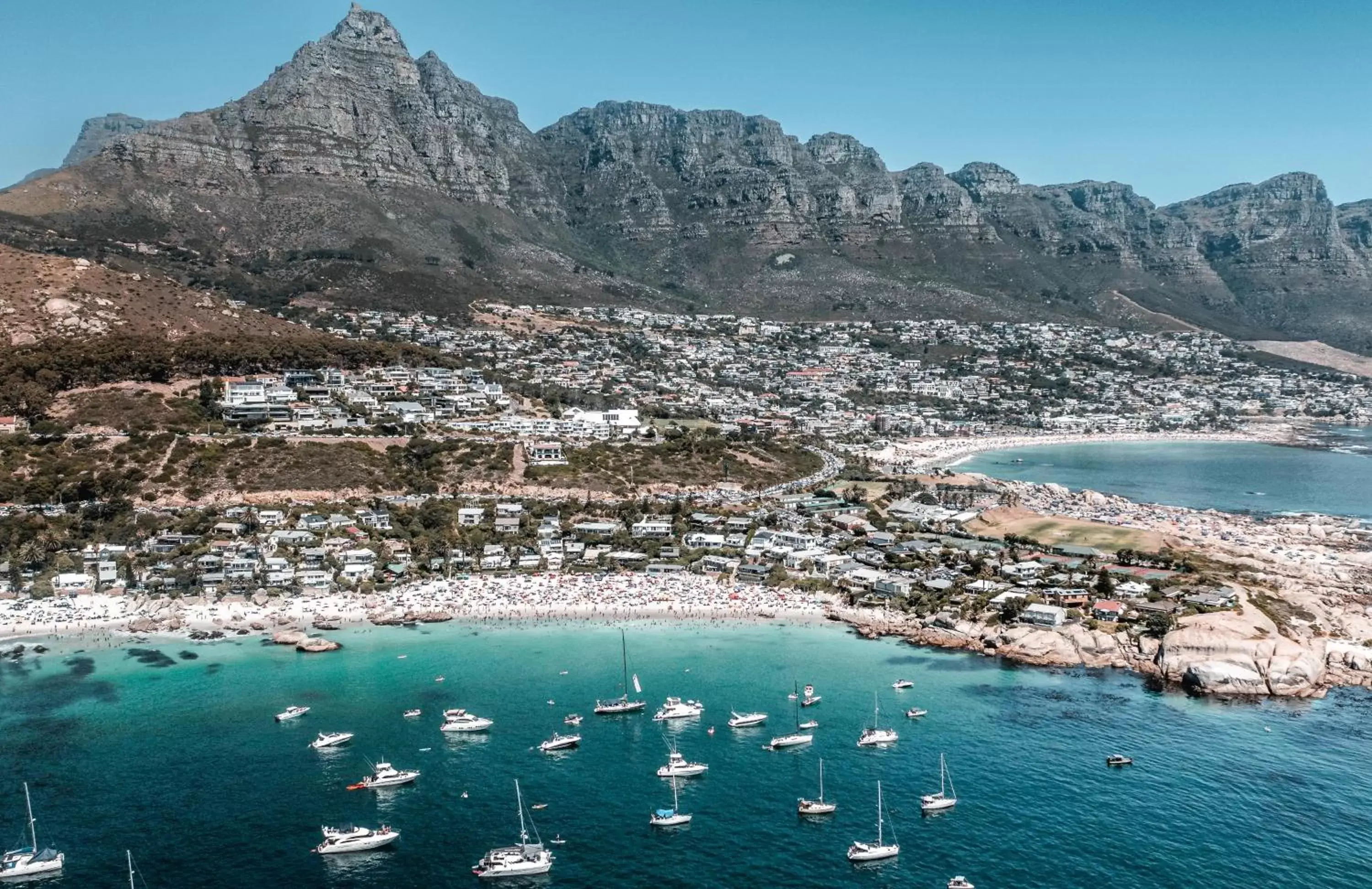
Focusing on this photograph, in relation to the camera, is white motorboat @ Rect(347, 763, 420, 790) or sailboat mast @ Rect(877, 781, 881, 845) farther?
white motorboat @ Rect(347, 763, 420, 790)

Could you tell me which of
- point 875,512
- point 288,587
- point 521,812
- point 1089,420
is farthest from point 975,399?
point 521,812

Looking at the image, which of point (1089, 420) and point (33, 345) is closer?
point (33, 345)

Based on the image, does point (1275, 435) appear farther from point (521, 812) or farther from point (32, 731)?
point (32, 731)

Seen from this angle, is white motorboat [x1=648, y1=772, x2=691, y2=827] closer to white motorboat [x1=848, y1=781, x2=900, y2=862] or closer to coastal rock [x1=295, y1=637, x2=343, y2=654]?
white motorboat [x1=848, y1=781, x2=900, y2=862]

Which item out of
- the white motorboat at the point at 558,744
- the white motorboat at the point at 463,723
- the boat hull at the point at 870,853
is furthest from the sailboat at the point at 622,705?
the boat hull at the point at 870,853

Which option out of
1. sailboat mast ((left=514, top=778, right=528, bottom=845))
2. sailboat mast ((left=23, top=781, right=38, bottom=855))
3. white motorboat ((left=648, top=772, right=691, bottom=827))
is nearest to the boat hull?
white motorboat ((left=648, top=772, right=691, bottom=827))

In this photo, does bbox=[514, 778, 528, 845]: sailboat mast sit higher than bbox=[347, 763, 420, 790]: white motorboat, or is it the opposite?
bbox=[347, 763, 420, 790]: white motorboat
